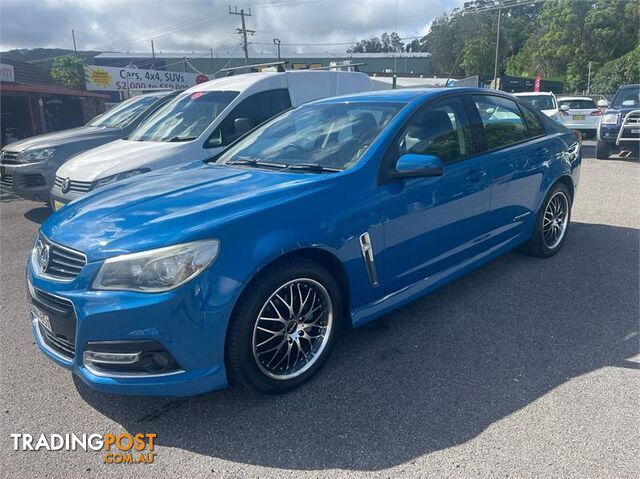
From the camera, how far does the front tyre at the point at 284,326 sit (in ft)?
8.71

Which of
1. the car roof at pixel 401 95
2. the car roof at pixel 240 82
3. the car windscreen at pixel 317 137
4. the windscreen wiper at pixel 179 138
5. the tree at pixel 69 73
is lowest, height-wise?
the windscreen wiper at pixel 179 138

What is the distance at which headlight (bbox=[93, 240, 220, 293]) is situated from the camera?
2.48m

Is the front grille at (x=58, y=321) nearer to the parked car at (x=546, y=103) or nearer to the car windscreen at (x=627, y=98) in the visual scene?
the car windscreen at (x=627, y=98)

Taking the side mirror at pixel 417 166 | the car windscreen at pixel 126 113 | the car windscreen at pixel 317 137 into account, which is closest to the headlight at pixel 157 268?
the car windscreen at pixel 317 137

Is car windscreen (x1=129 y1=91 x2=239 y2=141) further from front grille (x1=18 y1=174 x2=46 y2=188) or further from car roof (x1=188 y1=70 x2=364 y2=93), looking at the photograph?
front grille (x1=18 y1=174 x2=46 y2=188)

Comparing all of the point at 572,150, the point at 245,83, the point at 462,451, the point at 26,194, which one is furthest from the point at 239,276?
the point at 26,194

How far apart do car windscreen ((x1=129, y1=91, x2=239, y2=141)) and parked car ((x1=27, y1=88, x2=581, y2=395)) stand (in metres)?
2.52

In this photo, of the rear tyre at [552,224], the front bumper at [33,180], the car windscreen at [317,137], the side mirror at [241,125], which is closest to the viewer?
the car windscreen at [317,137]

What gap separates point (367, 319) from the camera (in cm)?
331

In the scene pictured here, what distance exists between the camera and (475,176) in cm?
393

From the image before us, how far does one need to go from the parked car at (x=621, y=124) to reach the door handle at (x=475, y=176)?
30.4 ft

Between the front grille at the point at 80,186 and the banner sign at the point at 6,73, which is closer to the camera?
the front grille at the point at 80,186

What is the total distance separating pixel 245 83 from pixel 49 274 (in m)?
4.79

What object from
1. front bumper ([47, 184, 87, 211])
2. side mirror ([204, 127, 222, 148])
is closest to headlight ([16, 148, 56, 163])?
front bumper ([47, 184, 87, 211])
